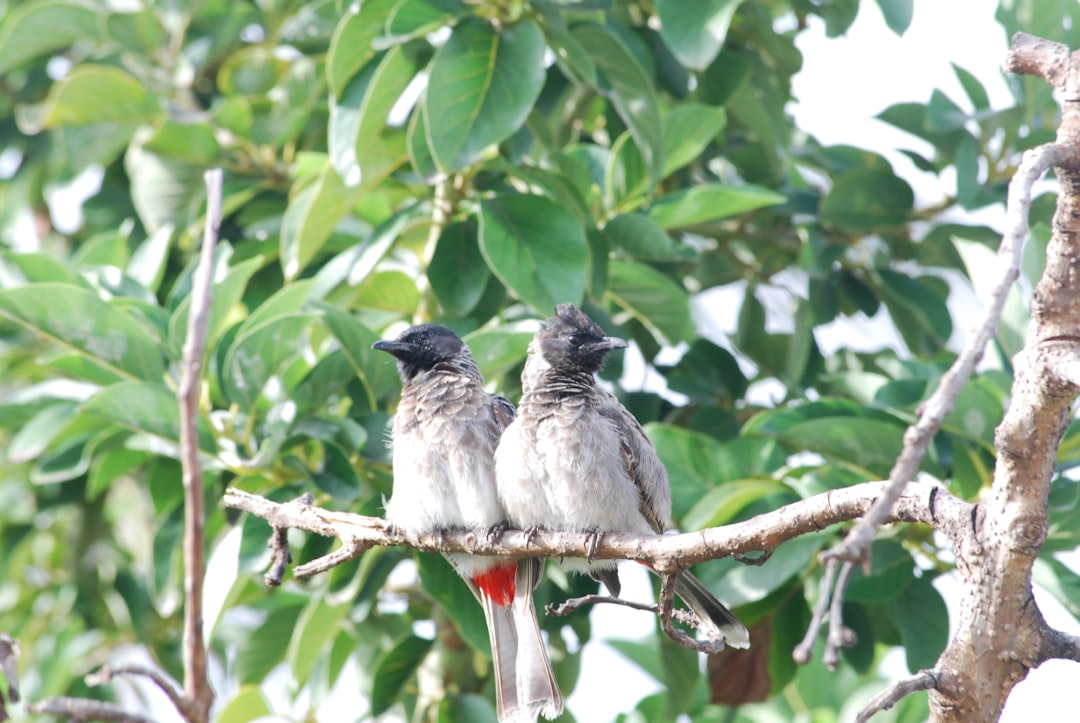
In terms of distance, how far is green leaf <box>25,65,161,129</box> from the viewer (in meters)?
4.20

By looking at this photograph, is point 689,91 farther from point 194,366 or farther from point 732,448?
→ point 194,366

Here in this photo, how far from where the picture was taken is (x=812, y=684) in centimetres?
475

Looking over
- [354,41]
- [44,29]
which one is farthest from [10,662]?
[44,29]

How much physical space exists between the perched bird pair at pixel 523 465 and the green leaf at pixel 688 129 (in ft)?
2.73

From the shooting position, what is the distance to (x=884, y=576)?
10.5 feet

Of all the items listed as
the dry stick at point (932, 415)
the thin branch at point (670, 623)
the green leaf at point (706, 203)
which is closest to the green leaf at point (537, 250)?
the green leaf at point (706, 203)

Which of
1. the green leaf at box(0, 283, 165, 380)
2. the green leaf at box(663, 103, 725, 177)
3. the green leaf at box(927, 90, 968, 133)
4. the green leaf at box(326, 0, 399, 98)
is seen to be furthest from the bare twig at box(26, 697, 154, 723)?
the green leaf at box(927, 90, 968, 133)

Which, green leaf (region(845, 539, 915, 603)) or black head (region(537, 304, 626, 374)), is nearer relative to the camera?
black head (region(537, 304, 626, 374))

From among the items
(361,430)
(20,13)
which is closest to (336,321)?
(361,430)

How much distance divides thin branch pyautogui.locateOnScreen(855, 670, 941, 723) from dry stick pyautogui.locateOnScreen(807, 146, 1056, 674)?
376 mm

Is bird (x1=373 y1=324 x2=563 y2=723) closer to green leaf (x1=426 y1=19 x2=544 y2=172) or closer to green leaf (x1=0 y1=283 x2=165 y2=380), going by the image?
green leaf (x1=426 y1=19 x2=544 y2=172)

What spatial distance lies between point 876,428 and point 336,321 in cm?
145

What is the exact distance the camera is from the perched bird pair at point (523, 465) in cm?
283

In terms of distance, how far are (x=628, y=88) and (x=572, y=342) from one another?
2.88 feet
